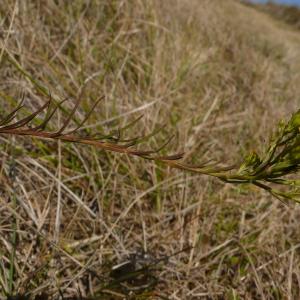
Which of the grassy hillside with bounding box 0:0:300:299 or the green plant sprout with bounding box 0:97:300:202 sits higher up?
the green plant sprout with bounding box 0:97:300:202

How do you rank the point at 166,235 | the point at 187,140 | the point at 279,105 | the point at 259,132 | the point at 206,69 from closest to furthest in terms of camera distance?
the point at 166,235 → the point at 187,140 → the point at 259,132 → the point at 206,69 → the point at 279,105

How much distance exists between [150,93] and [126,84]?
12cm

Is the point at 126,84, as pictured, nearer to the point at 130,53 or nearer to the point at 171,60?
the point at 130,53

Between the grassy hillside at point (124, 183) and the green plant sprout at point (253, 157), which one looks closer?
the green plant sprout at point (253, 157)

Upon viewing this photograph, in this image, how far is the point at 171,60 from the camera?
2.01m

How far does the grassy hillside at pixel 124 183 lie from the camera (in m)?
1.17

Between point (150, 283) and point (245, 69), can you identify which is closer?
point (150, 283)

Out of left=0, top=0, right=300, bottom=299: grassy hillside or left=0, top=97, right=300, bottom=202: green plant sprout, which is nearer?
left=0, top=97, right=300, bottom=202: green plant sprout

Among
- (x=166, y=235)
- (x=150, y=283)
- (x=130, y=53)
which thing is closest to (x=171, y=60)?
(x=130, y=53)

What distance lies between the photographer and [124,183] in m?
1.40

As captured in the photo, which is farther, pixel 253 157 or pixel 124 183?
pixel 124 183

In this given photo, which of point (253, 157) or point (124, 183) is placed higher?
point (253, 157)

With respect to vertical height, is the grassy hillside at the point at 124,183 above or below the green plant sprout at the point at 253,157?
below

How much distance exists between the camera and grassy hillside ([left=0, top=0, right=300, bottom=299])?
117 centimetres
